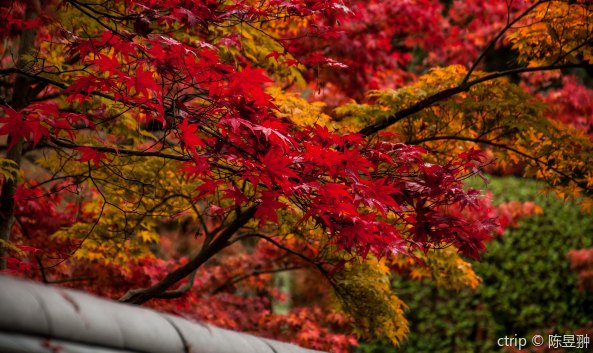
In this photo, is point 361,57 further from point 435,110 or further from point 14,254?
point 14,254

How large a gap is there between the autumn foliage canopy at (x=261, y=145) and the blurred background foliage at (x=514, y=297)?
2.49 meters

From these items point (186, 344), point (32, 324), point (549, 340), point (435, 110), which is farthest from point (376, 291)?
point (549, 340)

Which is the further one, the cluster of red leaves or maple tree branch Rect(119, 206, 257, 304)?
the cluster of red leaves

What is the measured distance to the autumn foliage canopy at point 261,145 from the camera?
335 cm

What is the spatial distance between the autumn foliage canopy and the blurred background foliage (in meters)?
2.49

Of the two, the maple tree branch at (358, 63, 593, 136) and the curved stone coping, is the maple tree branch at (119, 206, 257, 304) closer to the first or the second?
the maple tree branch at (358, 63, 593, 136)

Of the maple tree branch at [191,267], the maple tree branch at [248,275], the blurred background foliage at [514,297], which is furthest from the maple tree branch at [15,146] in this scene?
the blurred background foliage at [514,297]

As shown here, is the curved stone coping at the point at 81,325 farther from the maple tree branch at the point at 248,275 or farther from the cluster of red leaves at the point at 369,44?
the cluster of red leaves at the point at 369,44

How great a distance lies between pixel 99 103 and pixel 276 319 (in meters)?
4.00

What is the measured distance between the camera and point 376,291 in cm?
566

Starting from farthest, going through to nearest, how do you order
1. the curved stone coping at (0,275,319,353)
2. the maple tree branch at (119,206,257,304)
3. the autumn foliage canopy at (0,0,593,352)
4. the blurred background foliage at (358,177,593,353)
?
the blurred background foliage at (358,177,593,353) < the maple tree branch at (119,206,257,304) < the autumn foliage canopy at (0,0,593,352) < the curved stone coping at (0,275,319,353)

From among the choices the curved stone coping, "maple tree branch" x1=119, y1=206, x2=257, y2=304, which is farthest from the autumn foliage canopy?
the curved stone coping

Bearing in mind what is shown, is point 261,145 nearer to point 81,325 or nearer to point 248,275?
point 81,325

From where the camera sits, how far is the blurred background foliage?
34.1 feet
